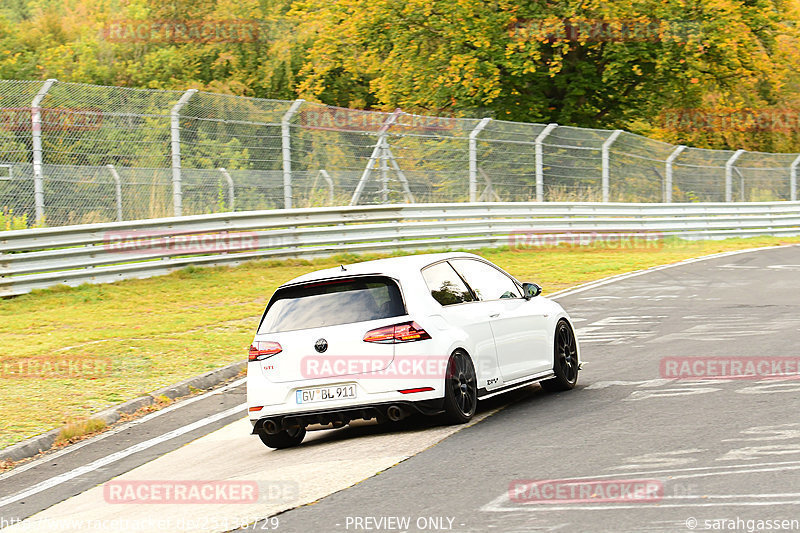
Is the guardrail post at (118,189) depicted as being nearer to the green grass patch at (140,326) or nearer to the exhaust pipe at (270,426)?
the green grass patch at (140,326)

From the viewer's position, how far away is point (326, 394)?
8297 mm

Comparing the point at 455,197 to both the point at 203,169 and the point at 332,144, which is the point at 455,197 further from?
the point at 203,169

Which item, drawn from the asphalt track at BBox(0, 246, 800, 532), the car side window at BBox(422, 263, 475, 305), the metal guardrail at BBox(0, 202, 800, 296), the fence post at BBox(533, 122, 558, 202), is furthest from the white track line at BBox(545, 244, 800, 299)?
the car side window at BBox(422, 263, 475, 305)

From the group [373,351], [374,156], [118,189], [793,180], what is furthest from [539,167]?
[373,351]

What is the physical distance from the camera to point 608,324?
14000 millimetres

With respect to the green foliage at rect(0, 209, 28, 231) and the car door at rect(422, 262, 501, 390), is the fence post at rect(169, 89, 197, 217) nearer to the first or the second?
the green foliage at rect(0, 209, 28, 231)

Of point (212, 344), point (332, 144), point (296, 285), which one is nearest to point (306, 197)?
point (332, 144)

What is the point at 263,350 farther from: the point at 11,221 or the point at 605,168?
the point at 605,168

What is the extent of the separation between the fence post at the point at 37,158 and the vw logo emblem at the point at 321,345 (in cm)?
1141

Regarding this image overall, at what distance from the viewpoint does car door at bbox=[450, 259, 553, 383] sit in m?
9.27

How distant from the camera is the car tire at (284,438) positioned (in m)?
8.62

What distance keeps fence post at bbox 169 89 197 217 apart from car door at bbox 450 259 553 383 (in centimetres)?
1119

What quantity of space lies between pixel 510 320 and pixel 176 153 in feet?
39.0

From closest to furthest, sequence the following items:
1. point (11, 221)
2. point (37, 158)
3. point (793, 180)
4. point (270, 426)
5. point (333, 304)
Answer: point (270, 426), point (333, 304), point (11, 221), point (37, 158), point (793, 180)
